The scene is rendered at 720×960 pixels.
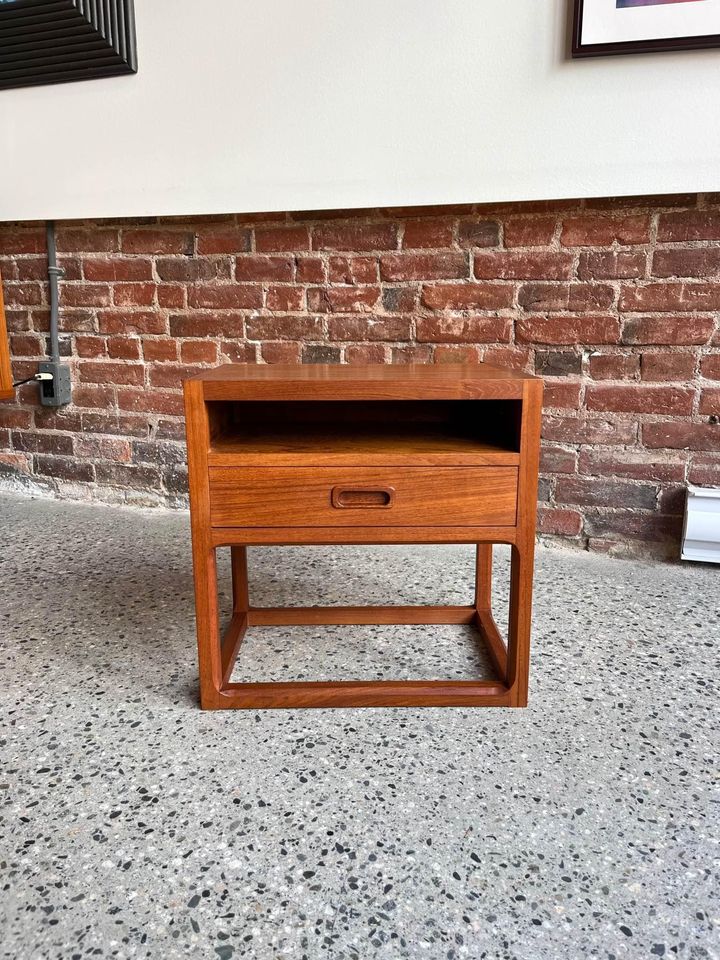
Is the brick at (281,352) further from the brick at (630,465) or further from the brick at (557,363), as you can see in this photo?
the brick at (630,465)

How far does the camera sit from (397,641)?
4.91 ft

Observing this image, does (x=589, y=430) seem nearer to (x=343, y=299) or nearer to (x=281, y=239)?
(x=343, y=299)

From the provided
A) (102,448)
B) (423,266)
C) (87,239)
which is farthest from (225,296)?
(102,448)

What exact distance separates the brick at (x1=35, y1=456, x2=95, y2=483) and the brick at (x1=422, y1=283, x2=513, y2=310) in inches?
56.0

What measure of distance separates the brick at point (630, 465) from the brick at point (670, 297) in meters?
0.41

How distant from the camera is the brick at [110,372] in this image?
7.74ft

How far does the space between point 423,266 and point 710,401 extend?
0.91 metres

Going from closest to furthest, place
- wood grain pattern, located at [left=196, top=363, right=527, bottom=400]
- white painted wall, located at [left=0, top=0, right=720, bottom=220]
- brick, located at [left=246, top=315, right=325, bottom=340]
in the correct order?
wood grain pattern, located at [left=196, top=363, right=527, bottom=400] < white painted wall, located at [left=0, top=0, right=720, bottom=220] < brick, located at [left=246, top=315, right=325, bottom=340]

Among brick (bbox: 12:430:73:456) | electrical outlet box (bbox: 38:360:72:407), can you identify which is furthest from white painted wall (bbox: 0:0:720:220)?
brick (bbox: 12:430:73:456)

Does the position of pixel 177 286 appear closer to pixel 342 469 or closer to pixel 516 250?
pixel 516 250

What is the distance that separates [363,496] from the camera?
3.84 ft

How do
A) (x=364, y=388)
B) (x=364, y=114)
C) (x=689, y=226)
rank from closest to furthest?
(x=364, y=388)
(x=689, y=226)
(x=364, y=114)

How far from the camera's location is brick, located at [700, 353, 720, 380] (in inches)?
71.9

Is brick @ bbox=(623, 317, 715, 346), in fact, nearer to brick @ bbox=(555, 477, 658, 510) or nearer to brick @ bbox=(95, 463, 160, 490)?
brick @ bbox=(555, 477, 658, 510)
